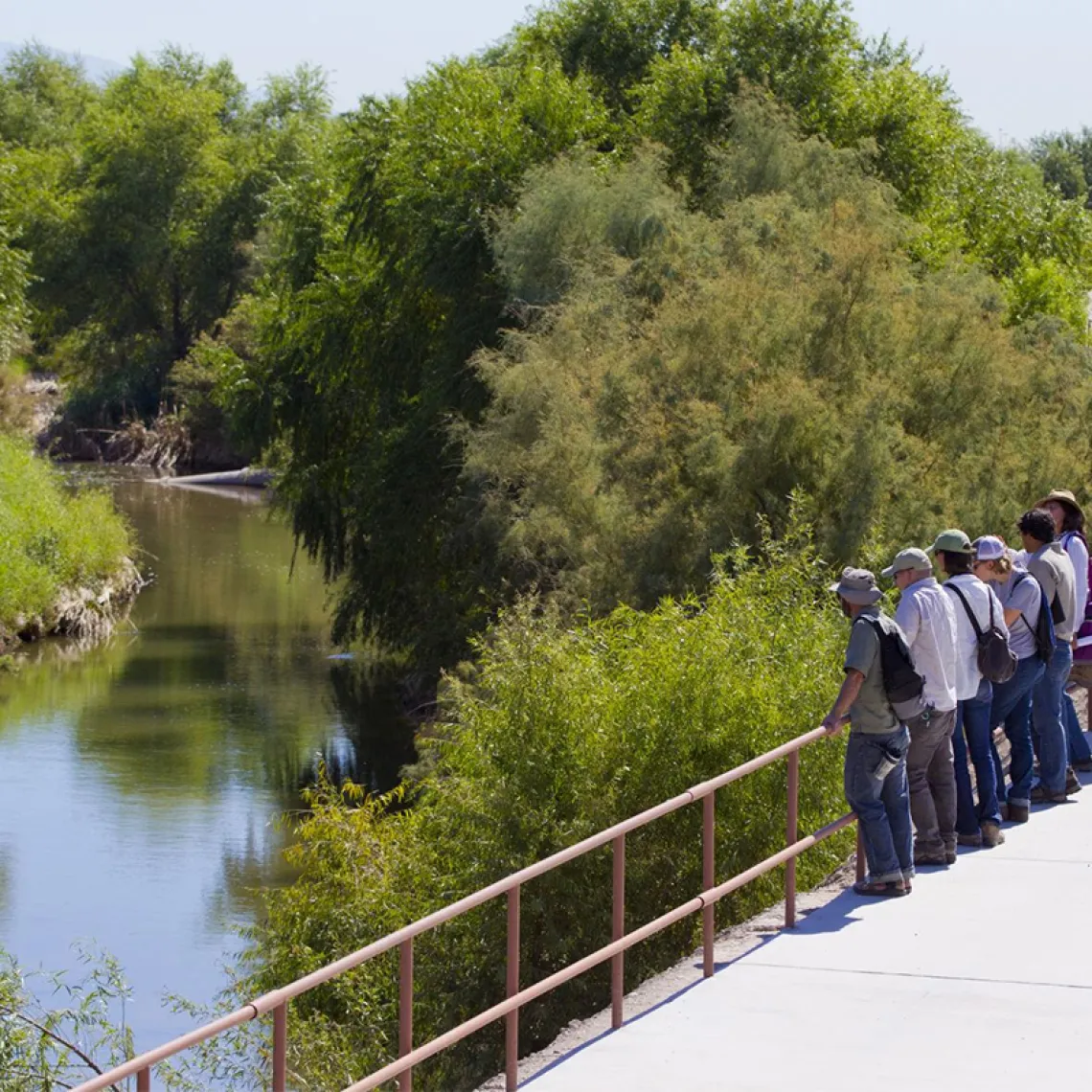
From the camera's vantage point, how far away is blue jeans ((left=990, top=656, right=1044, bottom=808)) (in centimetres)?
1191

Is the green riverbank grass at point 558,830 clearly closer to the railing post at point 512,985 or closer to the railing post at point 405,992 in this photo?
the railing post at point 512,985

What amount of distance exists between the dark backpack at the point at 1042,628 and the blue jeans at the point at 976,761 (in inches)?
23.9

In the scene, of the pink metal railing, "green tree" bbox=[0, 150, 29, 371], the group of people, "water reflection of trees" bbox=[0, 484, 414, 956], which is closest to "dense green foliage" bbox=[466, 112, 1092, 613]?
"water reflection of trees" bbox=[0, 484, 414, 956]

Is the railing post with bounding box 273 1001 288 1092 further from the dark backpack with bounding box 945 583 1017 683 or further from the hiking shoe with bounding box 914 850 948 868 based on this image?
the dark backpack with bounding box 945 583 1017 683

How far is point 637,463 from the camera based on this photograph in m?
25.9

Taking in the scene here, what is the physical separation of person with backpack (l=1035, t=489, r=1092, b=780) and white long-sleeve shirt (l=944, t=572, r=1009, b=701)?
1391mm

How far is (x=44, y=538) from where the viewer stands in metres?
47.0

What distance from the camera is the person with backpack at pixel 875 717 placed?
981 cm

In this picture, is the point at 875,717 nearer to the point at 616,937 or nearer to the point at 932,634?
the point at 932,634

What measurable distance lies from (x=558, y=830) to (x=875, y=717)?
6.09m

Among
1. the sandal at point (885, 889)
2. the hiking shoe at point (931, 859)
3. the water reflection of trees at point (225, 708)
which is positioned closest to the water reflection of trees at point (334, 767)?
the water reflection of trees at point (225, 708)

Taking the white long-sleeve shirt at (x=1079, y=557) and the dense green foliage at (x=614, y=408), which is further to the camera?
the dense green foliage at (x=614, y=408)

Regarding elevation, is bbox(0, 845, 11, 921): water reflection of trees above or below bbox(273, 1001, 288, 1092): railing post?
below

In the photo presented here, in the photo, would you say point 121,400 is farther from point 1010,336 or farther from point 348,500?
point 1010,336
